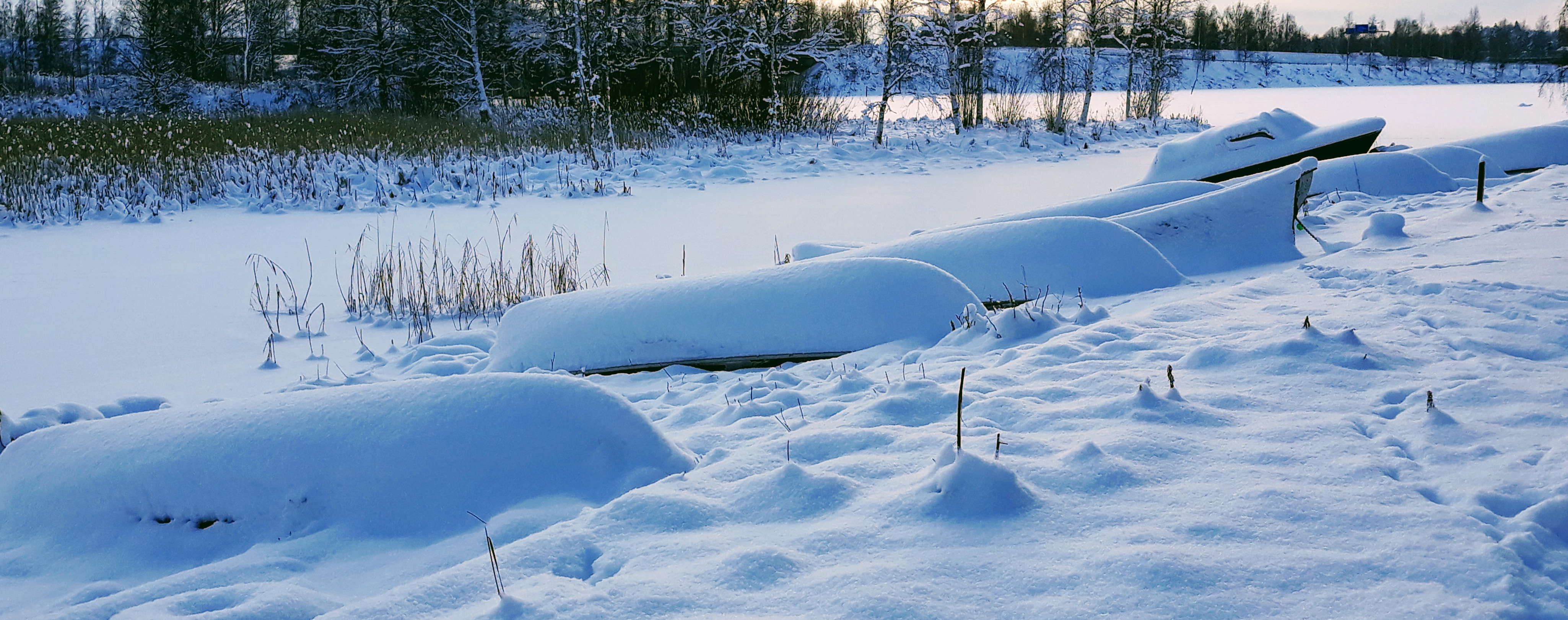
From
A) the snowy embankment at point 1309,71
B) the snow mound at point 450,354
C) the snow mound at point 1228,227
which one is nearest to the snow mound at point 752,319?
the snow mound at point 450,354

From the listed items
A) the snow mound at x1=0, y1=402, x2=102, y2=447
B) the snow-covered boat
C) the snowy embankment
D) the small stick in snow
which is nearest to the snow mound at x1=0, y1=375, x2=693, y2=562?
the small stick in snow

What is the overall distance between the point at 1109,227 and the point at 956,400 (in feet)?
7.53

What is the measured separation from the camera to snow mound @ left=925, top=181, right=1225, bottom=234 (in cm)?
595

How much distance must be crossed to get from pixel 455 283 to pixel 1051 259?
3.83 m

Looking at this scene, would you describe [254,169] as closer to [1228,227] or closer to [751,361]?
[751,361]

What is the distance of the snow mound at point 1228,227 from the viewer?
4.99 metres

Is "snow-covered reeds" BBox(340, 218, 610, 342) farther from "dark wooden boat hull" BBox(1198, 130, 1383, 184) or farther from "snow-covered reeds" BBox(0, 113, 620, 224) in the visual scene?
"dark wooden boat hull" BBox(1198, 130, 1383, 184)

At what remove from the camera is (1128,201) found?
597 cm

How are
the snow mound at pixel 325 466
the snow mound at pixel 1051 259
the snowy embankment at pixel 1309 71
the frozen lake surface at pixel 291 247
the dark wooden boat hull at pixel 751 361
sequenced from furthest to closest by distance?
1. the snowy embankment at pixel 1309 71
2. the snow mound at pixel 1051 259
3. the frozen lake surface at pixel 291 247
4. the dark wooden boat hull at pixel 751 361
5. the snow mound at pixel 325 466

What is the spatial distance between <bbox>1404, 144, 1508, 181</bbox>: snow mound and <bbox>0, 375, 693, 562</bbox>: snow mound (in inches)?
326

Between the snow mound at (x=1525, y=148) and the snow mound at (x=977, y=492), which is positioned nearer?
the snow mound at (x=977, y=492)

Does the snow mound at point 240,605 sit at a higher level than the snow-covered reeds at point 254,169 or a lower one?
lower

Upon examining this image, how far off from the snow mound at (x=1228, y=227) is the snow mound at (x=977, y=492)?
3413 millimetres

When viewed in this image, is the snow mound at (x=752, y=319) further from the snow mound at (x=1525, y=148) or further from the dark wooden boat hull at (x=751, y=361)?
the snow mound at (x=1525, y=148)
